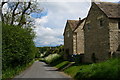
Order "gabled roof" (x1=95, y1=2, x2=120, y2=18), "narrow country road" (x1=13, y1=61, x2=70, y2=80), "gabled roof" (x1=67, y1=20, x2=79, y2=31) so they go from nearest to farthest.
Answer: "narrow country road" (x1=13, y1=61, x2=70, y2=80) → "gabled roof" (x1=95, y1=2, x2=120, y2=18) → "gabled roof" (x1=67, y1=20, x2=79, y2=31)

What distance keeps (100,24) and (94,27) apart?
1370 mm

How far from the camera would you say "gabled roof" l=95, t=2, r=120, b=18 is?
65.7 feet

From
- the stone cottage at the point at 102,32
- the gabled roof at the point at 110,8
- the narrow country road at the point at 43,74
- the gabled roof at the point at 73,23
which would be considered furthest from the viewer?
the gabled roof at the point at 73,23

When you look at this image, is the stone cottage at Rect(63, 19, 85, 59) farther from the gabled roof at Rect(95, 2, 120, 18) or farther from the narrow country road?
the narrow country road

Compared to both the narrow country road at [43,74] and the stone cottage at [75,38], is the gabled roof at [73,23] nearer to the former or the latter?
the stone cottage at [75,38]

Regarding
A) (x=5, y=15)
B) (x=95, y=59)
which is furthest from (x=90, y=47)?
(x=5, y=15)

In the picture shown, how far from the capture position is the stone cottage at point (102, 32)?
1953 centimetres

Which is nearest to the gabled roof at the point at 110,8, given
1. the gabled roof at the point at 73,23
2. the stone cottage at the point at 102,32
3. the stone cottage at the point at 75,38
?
the stone cottage at the point at 102,32

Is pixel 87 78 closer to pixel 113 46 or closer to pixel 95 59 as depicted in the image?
pixel 113 46

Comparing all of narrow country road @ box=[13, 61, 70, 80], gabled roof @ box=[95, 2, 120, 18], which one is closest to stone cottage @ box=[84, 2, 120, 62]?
gabled roof @ box=[95, 2, 120, 18]

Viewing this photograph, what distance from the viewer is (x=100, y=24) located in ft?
69.9

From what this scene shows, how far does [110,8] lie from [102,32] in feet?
11.5

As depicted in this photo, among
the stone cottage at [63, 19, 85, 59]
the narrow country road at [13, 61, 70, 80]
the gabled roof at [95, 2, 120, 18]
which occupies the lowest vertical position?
the narrow country road at [13, 61, 70, 80]

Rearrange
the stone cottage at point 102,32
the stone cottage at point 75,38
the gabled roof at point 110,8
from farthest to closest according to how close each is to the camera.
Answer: the stone cottage at point 75,38
the gabled roof at point 110,8
the stone cottage at point 102,32
